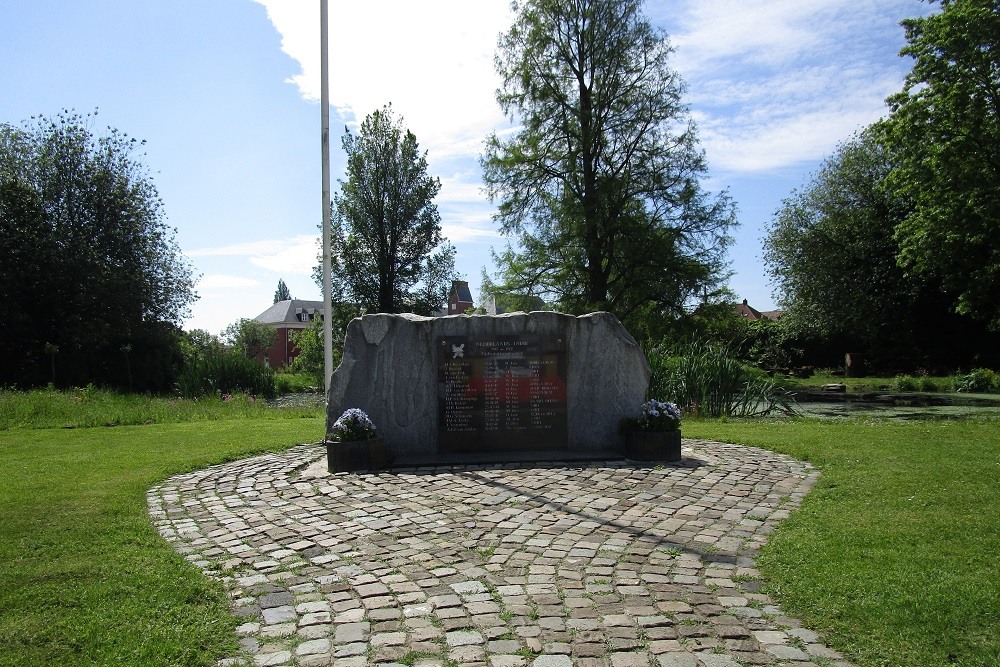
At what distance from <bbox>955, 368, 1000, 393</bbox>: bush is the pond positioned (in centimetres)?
153

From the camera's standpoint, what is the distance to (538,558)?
14.7 feet

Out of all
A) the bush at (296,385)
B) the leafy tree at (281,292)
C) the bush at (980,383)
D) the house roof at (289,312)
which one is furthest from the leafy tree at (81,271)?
the leafy tree at (281,292)

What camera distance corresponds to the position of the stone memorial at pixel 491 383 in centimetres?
850

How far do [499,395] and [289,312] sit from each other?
61.1 meters

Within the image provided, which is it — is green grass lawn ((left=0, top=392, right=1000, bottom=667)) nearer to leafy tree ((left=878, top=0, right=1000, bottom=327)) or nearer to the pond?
the pond

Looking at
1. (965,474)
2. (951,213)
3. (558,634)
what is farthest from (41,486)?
(951,213)

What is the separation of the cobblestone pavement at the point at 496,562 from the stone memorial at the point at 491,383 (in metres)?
1.06

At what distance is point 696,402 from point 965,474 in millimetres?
7849

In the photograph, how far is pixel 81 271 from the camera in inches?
933

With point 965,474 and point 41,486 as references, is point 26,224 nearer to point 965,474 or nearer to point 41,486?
point 41,486

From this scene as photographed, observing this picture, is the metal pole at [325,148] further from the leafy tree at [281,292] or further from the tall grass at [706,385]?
the leafy tree at [281,292]

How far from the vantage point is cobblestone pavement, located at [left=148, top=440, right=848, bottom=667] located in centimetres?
322

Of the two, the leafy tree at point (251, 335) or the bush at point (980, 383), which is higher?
the leafy tree at point (251, 335)

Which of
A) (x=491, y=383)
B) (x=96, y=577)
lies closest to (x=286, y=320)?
(x=491, y=383)
